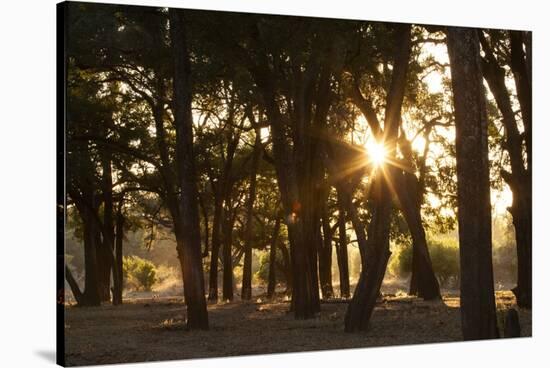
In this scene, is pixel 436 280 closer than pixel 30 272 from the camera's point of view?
No

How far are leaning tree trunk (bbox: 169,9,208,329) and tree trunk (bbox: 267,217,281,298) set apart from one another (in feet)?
11.1

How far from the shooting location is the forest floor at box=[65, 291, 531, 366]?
1129 cm

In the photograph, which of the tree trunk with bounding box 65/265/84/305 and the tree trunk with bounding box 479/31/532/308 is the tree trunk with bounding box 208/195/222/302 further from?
the tree trunk with bounding box 479/31/532/308

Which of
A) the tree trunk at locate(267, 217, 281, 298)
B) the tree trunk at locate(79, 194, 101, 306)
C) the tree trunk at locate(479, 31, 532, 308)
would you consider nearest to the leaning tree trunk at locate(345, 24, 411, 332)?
the tree trunk at locate(479, 31, 532, 308)

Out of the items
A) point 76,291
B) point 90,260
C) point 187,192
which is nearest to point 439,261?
point 187,192

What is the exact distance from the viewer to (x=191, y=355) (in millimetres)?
11539

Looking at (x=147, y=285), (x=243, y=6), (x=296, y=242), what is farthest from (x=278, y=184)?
(x=243, y=6)

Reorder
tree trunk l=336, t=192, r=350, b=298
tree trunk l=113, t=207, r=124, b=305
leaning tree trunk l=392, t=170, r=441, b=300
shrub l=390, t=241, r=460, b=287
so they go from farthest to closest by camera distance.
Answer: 1. tree trunk l=336, t=192, r=350, b=298
2. tree trunk l=113, t=207, r=124, b=305
3. shrub l=390, t=241, r=460, b=287
4. leaning tree trunk l=392, t=170, r=441, b=300

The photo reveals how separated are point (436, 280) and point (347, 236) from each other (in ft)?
16.8

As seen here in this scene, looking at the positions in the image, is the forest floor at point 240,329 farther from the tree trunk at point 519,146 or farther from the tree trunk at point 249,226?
the tree trunk at point 249,226

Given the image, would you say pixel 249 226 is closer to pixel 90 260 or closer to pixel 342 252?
pixel 342 252

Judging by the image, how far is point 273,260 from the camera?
1861 centimetres

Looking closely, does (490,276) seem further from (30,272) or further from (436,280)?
(30,272)

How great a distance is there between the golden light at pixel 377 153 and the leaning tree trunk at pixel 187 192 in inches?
100
